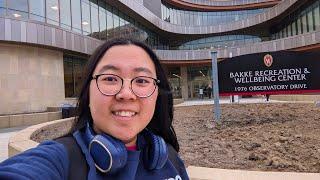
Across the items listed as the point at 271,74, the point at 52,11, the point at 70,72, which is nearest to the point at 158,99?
the point at 271,74

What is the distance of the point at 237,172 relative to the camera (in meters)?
3.39

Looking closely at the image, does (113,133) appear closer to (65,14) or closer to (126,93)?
(126,93)

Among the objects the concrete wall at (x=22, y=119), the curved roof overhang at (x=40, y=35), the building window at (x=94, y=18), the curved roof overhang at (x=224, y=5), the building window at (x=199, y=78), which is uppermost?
the curved roof overhang at (x=224, y=5)

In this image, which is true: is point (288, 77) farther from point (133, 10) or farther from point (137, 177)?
point (133, 10)

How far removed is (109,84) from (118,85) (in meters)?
0.04

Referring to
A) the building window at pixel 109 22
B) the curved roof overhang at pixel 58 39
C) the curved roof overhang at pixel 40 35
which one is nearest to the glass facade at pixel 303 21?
the curved roof overhang at pixel 58 39

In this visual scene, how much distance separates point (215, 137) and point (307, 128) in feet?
8.81

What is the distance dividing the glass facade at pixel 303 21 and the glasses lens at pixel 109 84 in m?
33.8

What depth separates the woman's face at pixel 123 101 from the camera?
1.62 meters

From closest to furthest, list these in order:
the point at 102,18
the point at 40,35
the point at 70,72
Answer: the point at 40,35 → the point at 70,72 → the point at 102,18

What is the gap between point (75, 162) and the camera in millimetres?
1386

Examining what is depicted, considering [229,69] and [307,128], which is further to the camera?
[229,69]

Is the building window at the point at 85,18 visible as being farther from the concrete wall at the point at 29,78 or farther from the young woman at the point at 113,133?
the young woman at the point at 113,133

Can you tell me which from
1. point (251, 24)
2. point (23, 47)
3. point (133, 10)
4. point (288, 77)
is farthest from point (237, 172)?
point (251, 24)
